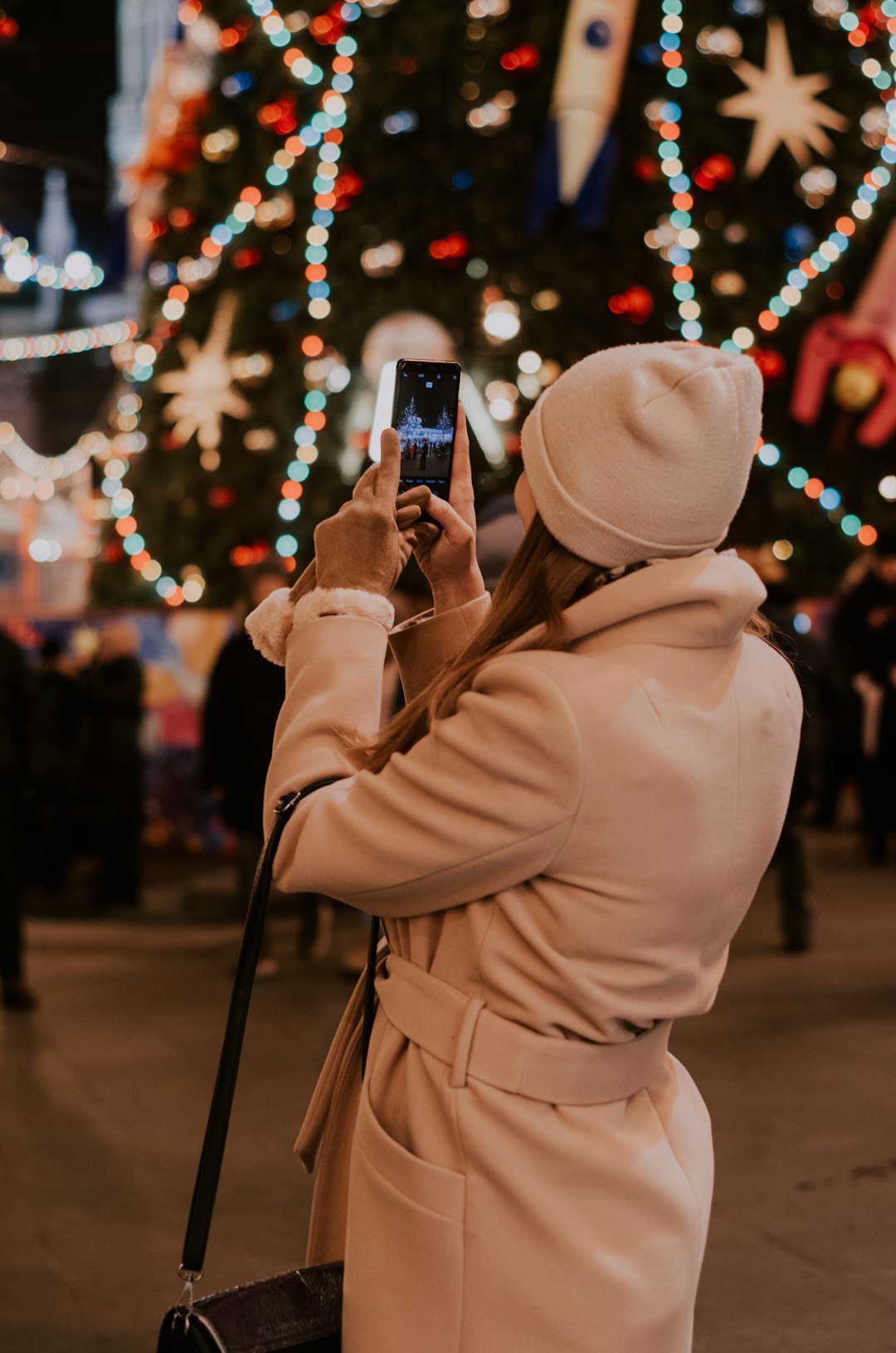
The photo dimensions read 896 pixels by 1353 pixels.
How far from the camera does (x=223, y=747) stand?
791 centimetres

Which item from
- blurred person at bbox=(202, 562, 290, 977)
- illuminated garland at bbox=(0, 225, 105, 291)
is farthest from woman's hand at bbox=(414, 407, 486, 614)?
illuminated garland at bbox=(0, 225, 105, 291)

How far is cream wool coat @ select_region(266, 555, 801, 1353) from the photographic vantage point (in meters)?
1.73

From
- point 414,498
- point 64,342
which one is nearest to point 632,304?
point 414,498

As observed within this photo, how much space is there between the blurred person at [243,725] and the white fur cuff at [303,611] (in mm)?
5489

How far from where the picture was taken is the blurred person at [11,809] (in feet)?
23.0

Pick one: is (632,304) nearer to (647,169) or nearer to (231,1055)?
(647,169)

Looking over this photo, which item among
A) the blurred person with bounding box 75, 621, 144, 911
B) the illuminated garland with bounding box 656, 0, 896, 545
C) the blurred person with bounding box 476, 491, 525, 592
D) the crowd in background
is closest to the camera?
the blurred person with bounding box 476, 491, 525, 592

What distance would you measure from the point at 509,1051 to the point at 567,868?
0.23 m

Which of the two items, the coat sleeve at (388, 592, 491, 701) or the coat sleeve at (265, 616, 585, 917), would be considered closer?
the coat sleeve at (265, 616, 585, 917)

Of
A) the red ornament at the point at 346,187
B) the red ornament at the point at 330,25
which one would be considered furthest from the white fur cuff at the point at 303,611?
the red ornament at the point at 330,25

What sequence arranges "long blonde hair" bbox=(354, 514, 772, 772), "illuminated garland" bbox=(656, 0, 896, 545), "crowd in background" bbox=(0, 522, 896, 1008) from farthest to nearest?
"illuminated garland" bbox=(656, 0, 896, 545) → "crowd in background" bbox=(0, 522, 896, 1008) → "long blonde hair" bbox=(354, 514, 772, 772)

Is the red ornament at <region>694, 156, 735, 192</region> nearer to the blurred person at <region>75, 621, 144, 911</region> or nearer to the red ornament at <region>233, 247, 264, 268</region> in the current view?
the red ornament at <region>233, 247, 264, 268</region>

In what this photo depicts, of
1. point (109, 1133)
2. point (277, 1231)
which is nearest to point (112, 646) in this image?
point (109, 1133)

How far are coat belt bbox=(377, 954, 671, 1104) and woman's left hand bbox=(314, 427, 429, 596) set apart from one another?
51 centimetres
